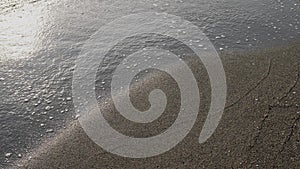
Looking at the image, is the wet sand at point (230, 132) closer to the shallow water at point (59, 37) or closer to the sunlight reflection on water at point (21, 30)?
the shallow water at point (59, 37)

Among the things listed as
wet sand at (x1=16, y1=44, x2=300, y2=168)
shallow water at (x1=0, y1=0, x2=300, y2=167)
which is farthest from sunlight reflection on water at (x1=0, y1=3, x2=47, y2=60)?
wet sand at (x1=16, y1=44, x2=300, y2=168)

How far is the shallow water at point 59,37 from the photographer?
3355mm

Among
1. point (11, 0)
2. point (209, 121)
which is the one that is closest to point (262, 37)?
point (209, 121)

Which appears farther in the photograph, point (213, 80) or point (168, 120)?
point (213, 80)

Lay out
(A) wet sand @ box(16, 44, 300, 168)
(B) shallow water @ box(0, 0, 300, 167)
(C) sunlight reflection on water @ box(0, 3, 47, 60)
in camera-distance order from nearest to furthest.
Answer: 1. (A) wet sand @ box(16, 44, 300, 168)
2. (B) shallow water @ box(0, 0, 300, 167)
3. (C) sunlight reflection on water @ box(0, 3, 47, 60)

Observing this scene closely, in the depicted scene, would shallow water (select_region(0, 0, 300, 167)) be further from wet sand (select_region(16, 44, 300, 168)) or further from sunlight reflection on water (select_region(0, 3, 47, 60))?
wet sand (select_region(16, 44, 300, 168))

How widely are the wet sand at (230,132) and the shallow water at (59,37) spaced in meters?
0.30

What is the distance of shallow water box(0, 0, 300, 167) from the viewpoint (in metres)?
3.36

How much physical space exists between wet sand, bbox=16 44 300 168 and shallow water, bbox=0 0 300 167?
30 centimetres

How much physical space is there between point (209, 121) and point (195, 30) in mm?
1677

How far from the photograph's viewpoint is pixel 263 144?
299 centimetres

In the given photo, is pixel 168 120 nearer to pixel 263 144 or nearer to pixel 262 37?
pixel 263 144

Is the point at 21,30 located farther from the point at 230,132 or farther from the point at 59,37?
the point at 230,132

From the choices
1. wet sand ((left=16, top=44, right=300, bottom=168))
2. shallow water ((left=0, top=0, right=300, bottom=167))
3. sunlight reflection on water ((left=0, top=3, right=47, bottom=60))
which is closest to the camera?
wet sand ((left=16, top=44, right=300, bottom=168))
